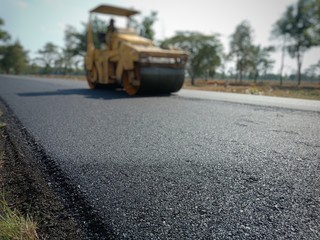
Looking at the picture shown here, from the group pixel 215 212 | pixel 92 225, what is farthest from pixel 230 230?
pixel 92 225

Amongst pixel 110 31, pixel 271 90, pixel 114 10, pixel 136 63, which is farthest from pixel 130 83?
pixel 271 90

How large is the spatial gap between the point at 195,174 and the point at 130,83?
7203mm

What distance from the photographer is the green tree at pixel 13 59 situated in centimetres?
6894

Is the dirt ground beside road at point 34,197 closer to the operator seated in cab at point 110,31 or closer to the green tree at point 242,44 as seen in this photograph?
the operator seated in cab at point 110,31

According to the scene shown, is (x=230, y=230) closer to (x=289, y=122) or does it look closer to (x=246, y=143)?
(x=246, y=143)

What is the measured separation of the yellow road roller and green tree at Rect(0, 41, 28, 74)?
68.3 metres

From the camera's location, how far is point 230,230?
137 cm

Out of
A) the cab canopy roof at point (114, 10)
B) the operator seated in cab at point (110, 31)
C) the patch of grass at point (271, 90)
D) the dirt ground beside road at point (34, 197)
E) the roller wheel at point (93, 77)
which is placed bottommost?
the dirt ground beside road at point (34, 197)

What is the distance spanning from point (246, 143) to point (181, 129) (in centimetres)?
99

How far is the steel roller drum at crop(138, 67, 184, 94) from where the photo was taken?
27.6 ft

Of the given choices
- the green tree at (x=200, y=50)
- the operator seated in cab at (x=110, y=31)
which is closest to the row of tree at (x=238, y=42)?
the green tree at (x=200, y=50)

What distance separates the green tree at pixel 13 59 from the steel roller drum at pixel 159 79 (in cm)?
7102

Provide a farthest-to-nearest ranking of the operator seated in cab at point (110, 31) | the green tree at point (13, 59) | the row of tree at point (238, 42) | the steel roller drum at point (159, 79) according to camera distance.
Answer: the green tree at point (13, 59)
the row of tree at point (238, 42)
the operator seated in cab at point (110, 31)
the steel roller drum at point (159, 79)

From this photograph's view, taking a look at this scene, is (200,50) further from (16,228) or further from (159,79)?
(16,228)
